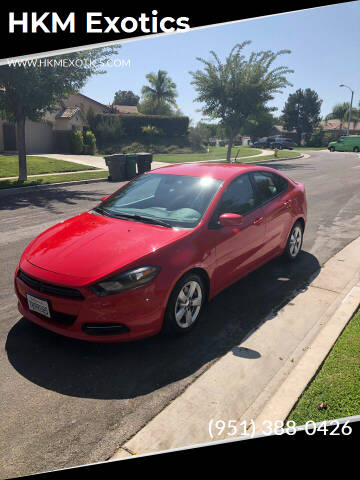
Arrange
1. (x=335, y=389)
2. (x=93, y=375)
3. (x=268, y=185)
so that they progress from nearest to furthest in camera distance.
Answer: (x=335, y=389)
(x=93, y=375)
(x=268, y=185)

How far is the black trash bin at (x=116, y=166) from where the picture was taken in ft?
57.8

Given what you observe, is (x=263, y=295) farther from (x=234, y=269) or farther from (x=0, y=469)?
(x=0, y=469)

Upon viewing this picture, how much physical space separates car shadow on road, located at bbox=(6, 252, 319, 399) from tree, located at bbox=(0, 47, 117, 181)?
12.4m

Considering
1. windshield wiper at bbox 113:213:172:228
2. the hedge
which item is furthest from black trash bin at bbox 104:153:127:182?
the hedge

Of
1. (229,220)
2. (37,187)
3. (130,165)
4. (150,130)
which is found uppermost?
(150,130)

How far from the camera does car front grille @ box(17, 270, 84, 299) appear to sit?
142 inches

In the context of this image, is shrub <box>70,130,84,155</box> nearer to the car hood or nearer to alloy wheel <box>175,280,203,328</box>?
the car hood

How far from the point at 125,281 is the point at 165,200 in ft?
5.18

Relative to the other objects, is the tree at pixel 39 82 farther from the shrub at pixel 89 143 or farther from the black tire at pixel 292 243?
the shrub at pixel 89 143

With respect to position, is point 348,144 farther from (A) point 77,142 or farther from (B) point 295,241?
(B) point 295,241

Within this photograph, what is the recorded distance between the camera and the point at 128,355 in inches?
150

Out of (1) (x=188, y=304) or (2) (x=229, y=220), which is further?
(2) (x=229, y=220)

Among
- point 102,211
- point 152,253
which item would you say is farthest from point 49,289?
point 102,211

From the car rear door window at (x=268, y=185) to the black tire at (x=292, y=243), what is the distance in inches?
25.8
